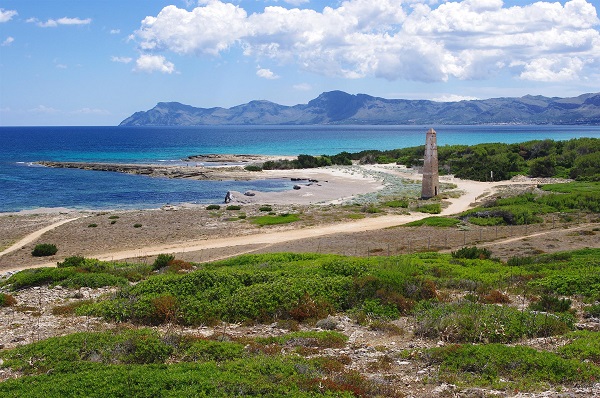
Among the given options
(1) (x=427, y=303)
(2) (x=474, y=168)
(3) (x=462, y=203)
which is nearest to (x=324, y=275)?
(1) (x=427, y=303)

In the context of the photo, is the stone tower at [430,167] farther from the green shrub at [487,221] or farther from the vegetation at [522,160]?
the vegetation at [522,160]

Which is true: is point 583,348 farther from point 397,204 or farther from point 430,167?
point 430,167

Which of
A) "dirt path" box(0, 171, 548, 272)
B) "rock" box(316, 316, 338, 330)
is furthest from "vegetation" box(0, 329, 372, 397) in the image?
"dirt path" box(0, 171, 548, 272)

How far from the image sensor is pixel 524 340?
12773 mm

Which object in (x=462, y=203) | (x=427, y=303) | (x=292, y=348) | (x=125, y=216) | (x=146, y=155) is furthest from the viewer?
(x=146, y=155)

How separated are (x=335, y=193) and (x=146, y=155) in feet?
270

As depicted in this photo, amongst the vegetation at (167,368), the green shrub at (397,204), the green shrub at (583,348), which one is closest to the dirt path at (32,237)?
the vegetation at (167,368)

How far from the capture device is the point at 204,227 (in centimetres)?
4194

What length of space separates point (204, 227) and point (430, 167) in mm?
22527

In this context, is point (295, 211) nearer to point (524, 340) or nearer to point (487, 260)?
point (487, 260)

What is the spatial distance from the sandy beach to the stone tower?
70.4 inches

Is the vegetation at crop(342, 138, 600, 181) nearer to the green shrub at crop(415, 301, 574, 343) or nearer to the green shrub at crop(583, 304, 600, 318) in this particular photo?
the green shrub at crop(583, 304, 600, 318)

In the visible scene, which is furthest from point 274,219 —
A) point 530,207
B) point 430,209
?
point 530,207

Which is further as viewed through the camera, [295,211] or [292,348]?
[295,211]
